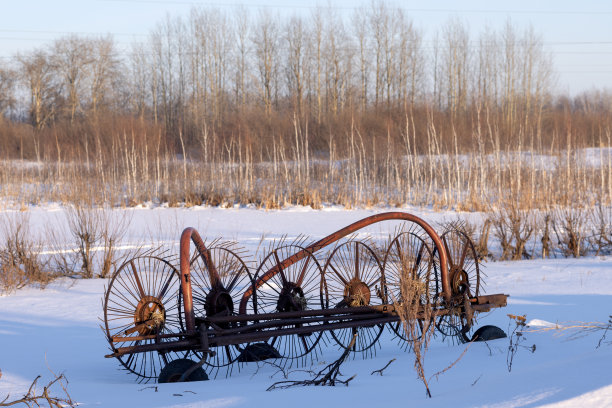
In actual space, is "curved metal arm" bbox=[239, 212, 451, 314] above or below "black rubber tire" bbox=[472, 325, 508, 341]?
above

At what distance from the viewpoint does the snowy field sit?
317 cm

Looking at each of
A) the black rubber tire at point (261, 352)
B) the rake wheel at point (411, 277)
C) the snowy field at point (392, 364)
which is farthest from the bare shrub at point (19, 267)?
the rake wheel at point (411, 277)

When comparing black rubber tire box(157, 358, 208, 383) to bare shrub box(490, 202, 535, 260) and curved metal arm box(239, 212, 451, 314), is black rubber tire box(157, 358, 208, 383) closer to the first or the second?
curved metal arm box(239, 212, 451, 314)

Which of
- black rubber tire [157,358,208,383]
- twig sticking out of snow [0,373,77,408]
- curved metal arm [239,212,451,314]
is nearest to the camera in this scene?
twig sticking out of snow [0,373,77,408]

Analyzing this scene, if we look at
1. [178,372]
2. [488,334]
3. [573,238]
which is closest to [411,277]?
[488,334]

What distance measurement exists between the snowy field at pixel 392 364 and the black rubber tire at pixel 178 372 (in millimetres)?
138

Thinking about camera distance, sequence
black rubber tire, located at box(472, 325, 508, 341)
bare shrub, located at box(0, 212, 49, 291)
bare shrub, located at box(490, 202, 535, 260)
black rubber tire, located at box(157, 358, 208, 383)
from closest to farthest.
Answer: black rubber tire, located at box(157, 358, 208, 383) → black rubber tire, located at box(472, 325, 508, 341) → bare shrub, located at box(0, 212, 49, 291) → bare shrub, located at box(490, 202, 535, 260)

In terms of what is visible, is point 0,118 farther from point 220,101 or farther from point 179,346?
point 179,346

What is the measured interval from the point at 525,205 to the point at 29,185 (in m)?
16.8

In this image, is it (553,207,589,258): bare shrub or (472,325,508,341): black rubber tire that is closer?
(472,325,508,341): black rubber tire

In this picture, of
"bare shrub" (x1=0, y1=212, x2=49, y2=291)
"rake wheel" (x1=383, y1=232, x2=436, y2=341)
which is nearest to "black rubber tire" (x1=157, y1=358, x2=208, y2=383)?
"rake wheel" (x1=383, y1=232, x2=436, y2=341)

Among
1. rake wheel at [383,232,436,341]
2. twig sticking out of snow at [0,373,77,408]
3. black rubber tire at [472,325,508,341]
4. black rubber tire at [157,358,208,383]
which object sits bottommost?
black rubber tire at [472,325,508,341]

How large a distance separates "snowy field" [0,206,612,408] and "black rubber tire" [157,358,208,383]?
0.45 feet

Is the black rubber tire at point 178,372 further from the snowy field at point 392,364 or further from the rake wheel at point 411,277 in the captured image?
the rake wheel at point 411,277
